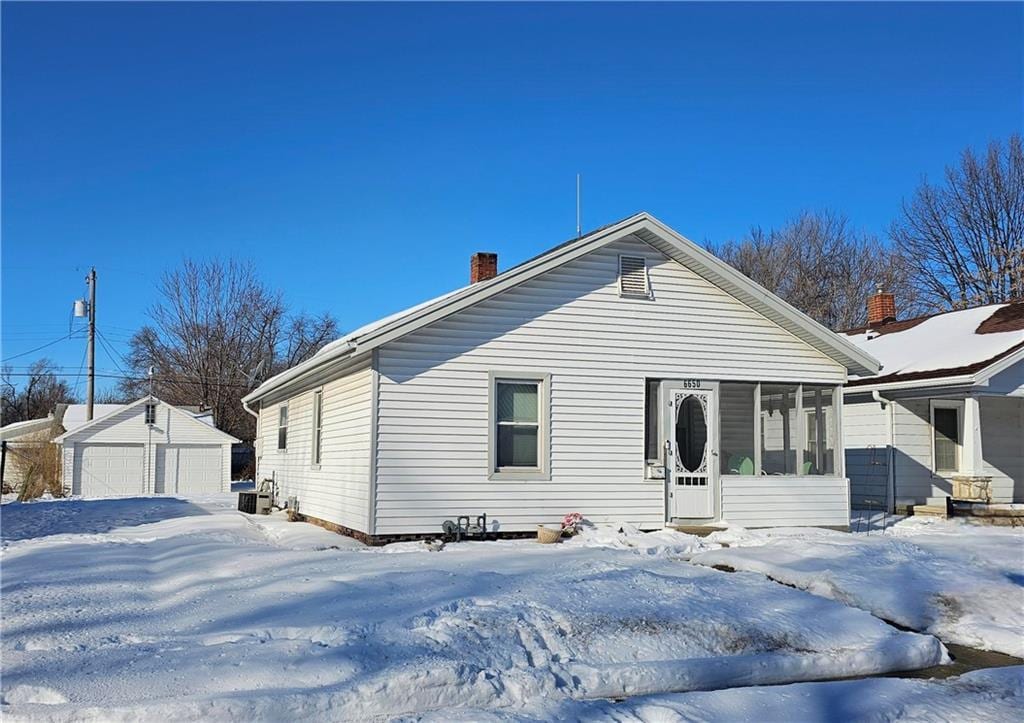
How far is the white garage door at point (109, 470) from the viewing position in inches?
1342

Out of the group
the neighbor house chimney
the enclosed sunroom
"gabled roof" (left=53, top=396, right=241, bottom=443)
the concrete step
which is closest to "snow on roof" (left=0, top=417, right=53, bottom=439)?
"gabled roof" (left=53, top=396, right=241, bottom=443)

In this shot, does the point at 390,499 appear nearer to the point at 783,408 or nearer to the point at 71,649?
the point at 71,649

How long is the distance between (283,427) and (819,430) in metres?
11.4

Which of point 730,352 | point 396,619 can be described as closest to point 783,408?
point 730,352

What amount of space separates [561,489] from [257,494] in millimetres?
8832

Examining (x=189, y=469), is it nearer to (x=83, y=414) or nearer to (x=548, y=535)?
(x=83, y=414)

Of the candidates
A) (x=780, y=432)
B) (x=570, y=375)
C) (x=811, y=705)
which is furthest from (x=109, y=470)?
(x=811, y=705)

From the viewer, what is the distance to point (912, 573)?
10.5 metres

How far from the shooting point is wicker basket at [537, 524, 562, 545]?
508 inches

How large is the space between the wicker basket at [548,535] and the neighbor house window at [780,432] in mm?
4402

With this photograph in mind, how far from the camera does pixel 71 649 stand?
6.81 metres

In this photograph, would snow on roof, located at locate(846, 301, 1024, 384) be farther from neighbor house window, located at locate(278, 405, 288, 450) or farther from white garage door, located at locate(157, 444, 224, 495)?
white garage door, located at locate(157, 444, 224, 495)

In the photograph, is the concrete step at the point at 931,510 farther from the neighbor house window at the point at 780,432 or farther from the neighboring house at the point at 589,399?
the neighbor house window at the point at 780,432

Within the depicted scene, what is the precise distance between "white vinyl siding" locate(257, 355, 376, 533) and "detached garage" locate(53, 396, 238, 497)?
17188 millimetres
